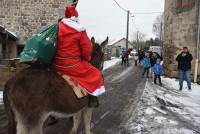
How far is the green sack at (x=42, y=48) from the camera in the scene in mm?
4664

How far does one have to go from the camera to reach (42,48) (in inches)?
185

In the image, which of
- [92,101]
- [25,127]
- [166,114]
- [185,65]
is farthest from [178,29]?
[25,127]

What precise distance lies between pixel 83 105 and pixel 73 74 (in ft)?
1.67

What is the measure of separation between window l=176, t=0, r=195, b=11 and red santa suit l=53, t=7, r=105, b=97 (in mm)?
13794

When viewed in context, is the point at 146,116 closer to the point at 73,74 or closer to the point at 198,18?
the point at 73,74

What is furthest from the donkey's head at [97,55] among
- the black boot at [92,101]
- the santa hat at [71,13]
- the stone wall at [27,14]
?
the stone wall at [27,14]

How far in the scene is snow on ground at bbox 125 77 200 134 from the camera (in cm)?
738

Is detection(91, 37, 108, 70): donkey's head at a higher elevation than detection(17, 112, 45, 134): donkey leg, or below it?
higher

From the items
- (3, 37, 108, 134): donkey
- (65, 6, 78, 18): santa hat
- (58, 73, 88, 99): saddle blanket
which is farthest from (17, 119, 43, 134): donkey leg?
(65, 6, 78, 18): santa hat

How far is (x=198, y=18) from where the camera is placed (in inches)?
679

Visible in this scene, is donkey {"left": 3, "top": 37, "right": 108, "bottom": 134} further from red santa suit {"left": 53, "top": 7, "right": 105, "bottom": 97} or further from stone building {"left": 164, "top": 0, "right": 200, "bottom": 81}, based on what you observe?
stone building {"left": 164, "top": 0, "right": 200, "bottom": 81}

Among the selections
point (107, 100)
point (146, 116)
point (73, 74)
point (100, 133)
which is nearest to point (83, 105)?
point (73, 74)

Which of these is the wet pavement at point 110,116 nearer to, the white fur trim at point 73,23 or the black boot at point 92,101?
the black boot at point 92,101

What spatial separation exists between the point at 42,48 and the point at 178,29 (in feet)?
50.1
